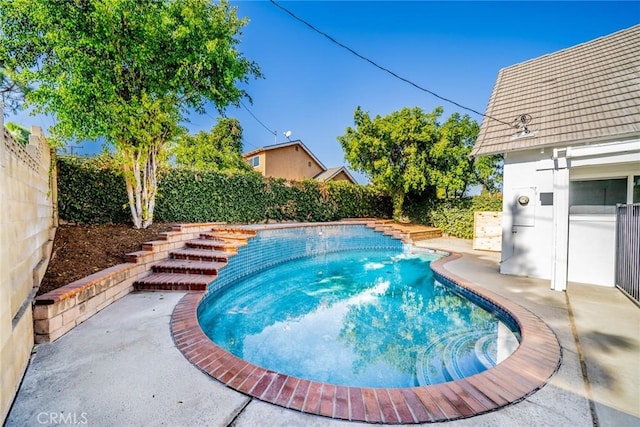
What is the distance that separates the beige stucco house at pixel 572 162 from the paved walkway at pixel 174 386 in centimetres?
249

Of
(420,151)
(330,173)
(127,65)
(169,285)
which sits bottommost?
(169,285)

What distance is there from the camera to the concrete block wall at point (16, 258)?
71.4 inches

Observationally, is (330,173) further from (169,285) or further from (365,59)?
(169,285)

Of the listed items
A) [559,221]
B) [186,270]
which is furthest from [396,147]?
[186,270]

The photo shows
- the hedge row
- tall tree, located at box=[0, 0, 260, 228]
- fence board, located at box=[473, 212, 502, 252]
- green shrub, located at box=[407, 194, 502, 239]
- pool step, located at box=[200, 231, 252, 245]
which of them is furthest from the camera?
green shrub, located at box=[407, 194, 502, 239]

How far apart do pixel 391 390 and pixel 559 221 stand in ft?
17.4

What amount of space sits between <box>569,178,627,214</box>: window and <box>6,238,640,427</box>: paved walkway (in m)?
3.05

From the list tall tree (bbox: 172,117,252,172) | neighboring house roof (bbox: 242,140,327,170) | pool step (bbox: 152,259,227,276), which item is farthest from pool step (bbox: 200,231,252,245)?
neighboring house roof (bbox: 242,140,327,170)

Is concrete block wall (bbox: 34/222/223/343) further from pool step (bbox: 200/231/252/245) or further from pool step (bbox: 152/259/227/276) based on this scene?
pool step (bbox: 200/231/252/245)

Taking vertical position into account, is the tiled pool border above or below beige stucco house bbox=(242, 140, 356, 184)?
below

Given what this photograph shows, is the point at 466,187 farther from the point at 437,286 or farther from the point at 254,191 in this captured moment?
the point at 254,191

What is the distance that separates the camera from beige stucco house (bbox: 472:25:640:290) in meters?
5.21

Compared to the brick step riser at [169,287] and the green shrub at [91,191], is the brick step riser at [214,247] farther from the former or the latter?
the green shrub at [91,191]

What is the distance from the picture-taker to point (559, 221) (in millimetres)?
5223
